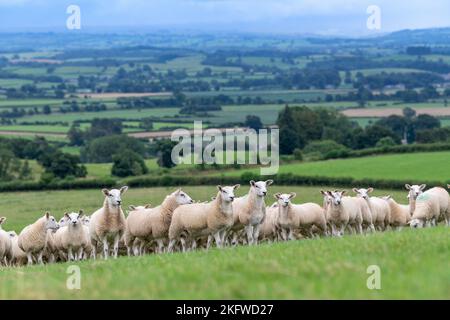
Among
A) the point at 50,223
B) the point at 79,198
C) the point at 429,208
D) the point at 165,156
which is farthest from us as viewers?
the point at 165,156

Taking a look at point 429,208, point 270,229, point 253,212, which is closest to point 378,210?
point 429,208

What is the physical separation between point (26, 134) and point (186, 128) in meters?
17.7

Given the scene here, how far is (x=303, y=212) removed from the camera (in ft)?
75.5

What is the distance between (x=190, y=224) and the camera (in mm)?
20375

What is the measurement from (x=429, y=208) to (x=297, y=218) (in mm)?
3705

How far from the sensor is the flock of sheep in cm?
2058

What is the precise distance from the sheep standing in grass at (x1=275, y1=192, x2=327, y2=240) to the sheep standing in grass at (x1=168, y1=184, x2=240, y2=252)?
2197 millimetres

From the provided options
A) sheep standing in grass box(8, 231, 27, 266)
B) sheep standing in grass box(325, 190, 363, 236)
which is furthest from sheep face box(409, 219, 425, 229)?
sheep standing in grass box(8, 231, 27, 266)

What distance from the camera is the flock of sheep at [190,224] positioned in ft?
67.5

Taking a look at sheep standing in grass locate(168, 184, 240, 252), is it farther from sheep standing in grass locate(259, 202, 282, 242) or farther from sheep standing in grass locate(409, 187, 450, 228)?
sheep standing in grass locate(409, 187, 450, 228)

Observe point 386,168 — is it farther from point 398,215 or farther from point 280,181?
point 398,215

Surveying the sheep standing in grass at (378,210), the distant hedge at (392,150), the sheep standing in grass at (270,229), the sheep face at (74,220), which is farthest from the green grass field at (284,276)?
the distant hedge at (392,150)

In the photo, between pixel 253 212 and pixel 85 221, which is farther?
pixel 85 221
